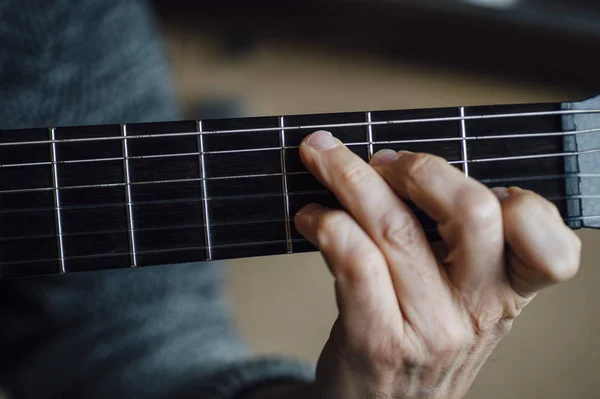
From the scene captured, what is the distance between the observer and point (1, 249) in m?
0.49

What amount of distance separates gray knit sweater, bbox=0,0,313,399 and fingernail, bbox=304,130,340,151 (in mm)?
323

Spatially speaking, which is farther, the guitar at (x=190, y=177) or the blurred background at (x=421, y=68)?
the blurred background at (x=421, y=68)

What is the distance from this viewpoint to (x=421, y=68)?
0.98 meters

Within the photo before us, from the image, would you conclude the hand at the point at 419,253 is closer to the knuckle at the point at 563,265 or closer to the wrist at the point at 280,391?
the knuckle at the point at 563,265

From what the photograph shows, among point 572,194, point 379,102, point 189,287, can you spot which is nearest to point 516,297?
point 572,194

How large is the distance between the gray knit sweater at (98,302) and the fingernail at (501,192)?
34 cm

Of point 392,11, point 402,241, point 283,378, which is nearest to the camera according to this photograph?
point 402,241

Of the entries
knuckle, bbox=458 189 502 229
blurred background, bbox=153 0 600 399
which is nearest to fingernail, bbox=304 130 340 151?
knuckle, bbox=458 189 502 229

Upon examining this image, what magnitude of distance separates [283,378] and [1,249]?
35 centimetres

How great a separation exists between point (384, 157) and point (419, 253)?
0.08 m

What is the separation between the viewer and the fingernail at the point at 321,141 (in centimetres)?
47

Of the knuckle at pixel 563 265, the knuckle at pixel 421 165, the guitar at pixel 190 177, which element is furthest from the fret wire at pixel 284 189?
the knuckle at pixel 563 265

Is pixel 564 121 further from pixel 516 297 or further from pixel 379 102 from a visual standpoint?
pixel 379 102

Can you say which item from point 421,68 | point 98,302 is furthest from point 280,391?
point 421,68
